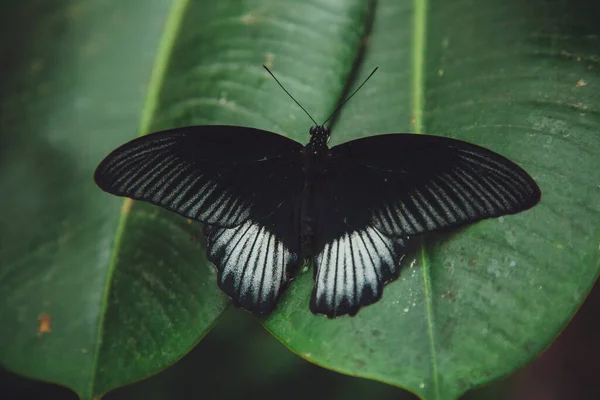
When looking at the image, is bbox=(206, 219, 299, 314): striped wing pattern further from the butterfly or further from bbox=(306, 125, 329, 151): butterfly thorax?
bbox=(306, 125, 329, 151): butterfly thorax

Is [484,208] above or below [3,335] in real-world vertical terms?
above

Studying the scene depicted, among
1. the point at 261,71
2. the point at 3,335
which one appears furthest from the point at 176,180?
the point at 3,335

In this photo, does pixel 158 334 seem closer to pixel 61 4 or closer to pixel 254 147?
pixel 254 147

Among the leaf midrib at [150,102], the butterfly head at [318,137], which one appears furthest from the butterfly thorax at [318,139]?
the leaf midrib at [150,102]

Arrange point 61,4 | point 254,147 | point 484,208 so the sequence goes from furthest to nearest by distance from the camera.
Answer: point 61,4 → point 254,147 → point 484,208

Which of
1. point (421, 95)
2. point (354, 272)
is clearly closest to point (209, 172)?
point (354, 272)

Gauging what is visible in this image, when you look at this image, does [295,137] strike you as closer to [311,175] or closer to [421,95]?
[311,175]
